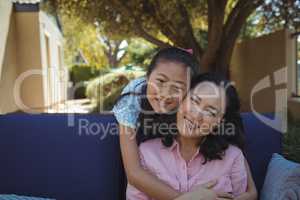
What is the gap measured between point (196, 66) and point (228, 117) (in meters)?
0.33

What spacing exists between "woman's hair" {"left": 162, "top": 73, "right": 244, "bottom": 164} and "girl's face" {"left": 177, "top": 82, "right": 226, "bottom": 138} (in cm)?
4

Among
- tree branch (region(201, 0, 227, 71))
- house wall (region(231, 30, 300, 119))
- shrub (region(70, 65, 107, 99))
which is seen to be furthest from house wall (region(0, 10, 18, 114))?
shrub (region(70, 65, 107, 99))


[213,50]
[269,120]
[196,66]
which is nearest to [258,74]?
[213,50]

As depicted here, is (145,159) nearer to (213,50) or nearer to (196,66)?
(196,66)

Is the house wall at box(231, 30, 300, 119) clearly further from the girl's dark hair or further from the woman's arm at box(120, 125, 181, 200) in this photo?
the woman's arm at box(120, 125, 181, 200)

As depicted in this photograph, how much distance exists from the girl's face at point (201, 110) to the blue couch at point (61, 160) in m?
0.62

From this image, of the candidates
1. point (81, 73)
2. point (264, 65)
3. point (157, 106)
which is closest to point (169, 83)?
point (157, 106)

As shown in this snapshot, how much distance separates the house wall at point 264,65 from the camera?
7273mm

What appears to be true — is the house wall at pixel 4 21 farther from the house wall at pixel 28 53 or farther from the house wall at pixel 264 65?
the house wall at pixel 264 65

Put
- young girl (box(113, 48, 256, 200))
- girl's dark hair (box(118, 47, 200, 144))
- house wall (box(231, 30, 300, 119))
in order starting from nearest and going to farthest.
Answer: young girl (box(113, 48, 256, 200)), girl's dark hair (box(118, 47, 200, 144)), house wall (box(231, 30, 300, 119))

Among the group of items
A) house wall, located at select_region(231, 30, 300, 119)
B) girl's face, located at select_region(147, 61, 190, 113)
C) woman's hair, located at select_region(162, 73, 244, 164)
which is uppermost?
house wall, located at select_region(231, 30, 300, 119)

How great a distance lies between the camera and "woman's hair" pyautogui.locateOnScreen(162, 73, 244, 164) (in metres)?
1.90

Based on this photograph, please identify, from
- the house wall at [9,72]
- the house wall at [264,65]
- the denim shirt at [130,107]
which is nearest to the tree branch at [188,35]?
the house wall at [264,65]

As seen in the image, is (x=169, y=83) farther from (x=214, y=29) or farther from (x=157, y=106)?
(x=214, y=29)
